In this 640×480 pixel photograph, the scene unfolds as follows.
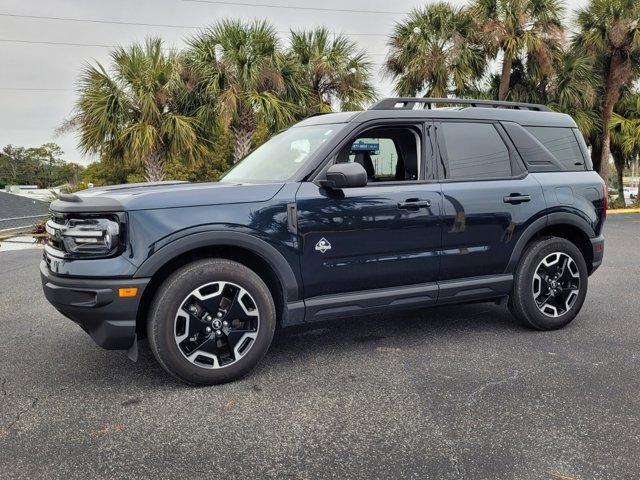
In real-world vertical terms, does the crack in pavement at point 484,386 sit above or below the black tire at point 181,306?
below

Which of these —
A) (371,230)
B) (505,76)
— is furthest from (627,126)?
(371,230)

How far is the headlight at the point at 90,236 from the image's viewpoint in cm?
300

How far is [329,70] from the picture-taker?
16359 mm

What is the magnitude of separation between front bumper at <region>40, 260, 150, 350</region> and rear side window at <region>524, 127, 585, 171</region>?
3470mm

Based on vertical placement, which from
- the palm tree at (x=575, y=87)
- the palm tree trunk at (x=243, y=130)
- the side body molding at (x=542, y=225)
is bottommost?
the side body molding at (x=542, y=225)

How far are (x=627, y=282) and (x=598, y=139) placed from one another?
1538 cm

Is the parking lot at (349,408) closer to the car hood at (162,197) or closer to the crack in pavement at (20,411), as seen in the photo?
the crack in pavement at (20,411)

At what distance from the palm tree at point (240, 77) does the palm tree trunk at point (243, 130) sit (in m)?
0.03

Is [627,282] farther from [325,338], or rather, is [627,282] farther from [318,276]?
[318,276]

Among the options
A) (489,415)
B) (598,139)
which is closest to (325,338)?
(489,415)

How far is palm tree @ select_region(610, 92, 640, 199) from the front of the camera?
19.3 metres

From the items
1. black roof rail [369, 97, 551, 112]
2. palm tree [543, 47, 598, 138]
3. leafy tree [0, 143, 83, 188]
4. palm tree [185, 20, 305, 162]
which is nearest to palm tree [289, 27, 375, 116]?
palm tree [185, 20, 305, 162]

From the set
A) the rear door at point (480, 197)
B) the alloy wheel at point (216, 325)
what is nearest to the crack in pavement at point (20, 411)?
the alloy wheel at point (216, 325)

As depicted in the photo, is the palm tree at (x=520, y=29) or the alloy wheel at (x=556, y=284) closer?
the alloy wheel at (x=556, y=284)
